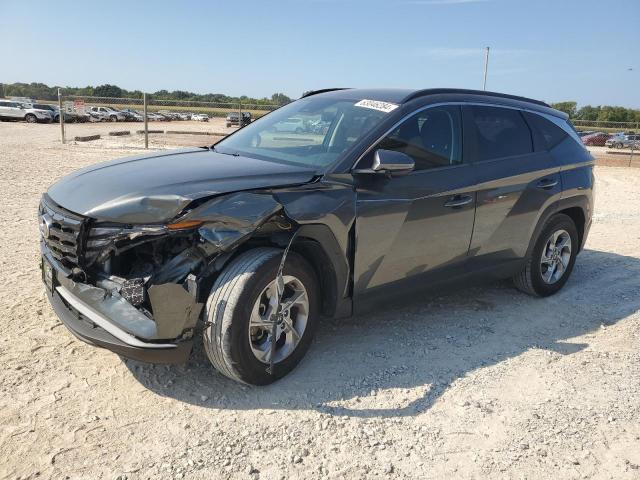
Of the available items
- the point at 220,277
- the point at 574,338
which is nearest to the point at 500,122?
the point at 574,338

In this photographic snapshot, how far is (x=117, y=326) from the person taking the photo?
2.95 m

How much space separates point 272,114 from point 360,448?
3.04 meters

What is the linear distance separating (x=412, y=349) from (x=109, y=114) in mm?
51324

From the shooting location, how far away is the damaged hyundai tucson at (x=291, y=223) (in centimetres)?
296

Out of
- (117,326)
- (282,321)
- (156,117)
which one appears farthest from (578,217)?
(156,117)

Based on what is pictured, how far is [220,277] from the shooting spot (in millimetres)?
3062

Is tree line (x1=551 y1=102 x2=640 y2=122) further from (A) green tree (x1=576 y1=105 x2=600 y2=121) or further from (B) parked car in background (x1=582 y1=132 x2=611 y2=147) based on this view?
(B) parked car in background (x1=582 y1=132 x2=611 y2=147)

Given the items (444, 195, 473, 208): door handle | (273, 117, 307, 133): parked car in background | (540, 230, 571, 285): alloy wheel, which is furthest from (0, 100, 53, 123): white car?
(444, 195, 473, 208): door handle

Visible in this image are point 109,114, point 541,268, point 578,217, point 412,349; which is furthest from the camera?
point 109,114

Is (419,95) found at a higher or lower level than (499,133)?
higher

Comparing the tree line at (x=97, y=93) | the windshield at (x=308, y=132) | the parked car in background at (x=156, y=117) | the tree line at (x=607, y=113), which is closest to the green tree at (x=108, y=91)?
the tree line at (x=97, y=93)

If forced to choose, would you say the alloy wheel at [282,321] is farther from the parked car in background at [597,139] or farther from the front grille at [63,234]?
the parked car in background at [597,139]

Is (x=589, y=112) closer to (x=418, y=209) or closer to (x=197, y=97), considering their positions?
(x=197, y=97)

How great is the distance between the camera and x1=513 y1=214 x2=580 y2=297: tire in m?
5.04
